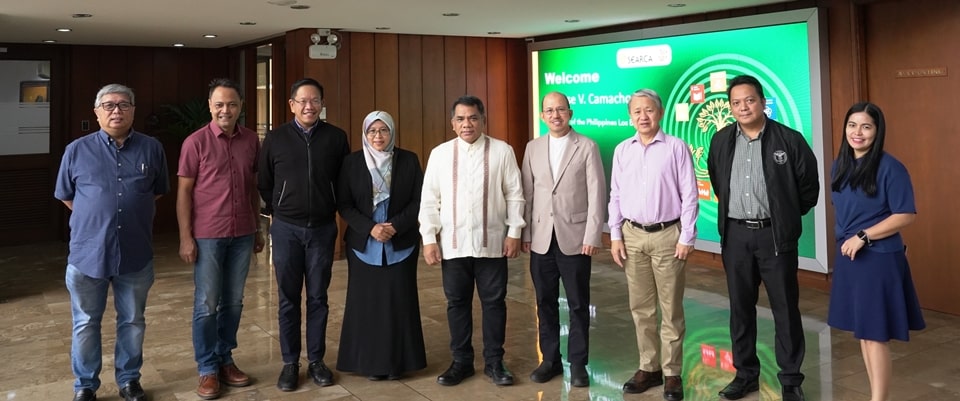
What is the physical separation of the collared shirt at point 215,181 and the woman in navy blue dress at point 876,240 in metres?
2.85

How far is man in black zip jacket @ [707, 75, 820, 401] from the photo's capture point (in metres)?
3.61

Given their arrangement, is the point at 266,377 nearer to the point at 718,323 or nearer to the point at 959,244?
the point at 718,323

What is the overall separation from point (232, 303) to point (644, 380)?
2160mm

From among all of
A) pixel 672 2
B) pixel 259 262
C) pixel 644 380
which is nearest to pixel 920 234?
pixel 672 2

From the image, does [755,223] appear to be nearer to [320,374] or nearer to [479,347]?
[479,347]

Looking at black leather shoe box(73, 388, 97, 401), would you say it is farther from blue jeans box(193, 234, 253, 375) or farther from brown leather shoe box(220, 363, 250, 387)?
brown leather shoe box(220, 363, 250, 387)

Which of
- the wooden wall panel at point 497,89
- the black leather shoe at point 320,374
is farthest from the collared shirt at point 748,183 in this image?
the wooden wall panel at point 497,89

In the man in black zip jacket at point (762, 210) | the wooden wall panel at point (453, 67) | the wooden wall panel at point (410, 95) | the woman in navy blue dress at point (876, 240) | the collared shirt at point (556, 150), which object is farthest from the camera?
the wooden wall panel at point (453, 67)

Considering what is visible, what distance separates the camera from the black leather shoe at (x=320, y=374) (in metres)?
4.13

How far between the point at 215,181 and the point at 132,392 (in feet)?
3.68

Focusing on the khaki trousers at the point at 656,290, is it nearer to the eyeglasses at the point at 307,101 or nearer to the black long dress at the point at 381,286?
the black long dress at the point at 381,286

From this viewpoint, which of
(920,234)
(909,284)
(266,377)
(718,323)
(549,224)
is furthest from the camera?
(920,234)

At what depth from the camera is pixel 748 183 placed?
3668 millimetres

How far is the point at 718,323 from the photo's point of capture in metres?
5.46
